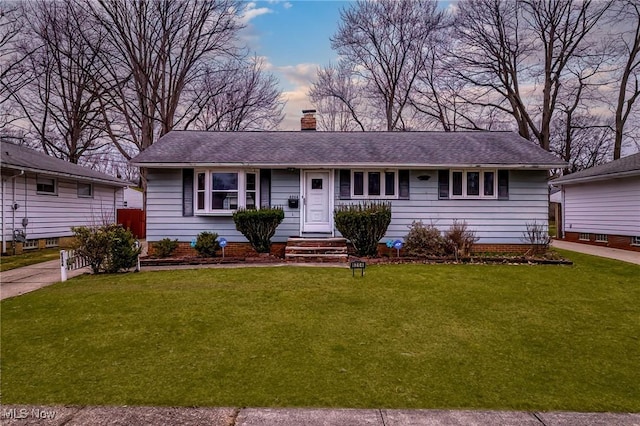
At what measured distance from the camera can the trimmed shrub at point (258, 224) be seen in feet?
35.2

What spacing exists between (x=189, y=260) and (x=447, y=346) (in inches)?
298

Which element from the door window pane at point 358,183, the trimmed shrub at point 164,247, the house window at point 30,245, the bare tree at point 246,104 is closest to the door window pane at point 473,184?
the door window pane at point 358,183

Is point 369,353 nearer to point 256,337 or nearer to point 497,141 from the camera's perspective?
point 256,337

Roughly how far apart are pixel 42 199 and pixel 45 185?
0.65m

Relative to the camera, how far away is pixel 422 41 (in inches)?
1021

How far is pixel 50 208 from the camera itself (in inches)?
575

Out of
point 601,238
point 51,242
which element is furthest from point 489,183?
point 51,242

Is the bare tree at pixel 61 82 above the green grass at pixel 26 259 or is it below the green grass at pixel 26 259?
above

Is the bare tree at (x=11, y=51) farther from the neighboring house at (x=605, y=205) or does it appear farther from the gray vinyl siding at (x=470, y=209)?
the neighboring house at (x=605, y=205)

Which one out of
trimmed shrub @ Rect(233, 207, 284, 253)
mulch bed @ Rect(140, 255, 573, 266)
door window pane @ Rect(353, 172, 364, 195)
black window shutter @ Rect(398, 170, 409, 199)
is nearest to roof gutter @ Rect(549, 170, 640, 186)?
mulch bed @ Rect(140, 255, 573, 266)

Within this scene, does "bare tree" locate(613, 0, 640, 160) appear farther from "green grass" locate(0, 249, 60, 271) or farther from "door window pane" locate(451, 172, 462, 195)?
"green grass" locate(0, 249, 60, 271)

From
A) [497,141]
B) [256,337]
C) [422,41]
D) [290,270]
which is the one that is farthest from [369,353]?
[422,41]

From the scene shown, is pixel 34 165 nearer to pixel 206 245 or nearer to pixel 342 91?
pixel 206 245

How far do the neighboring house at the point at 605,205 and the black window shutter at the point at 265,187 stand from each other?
12.4 meters
